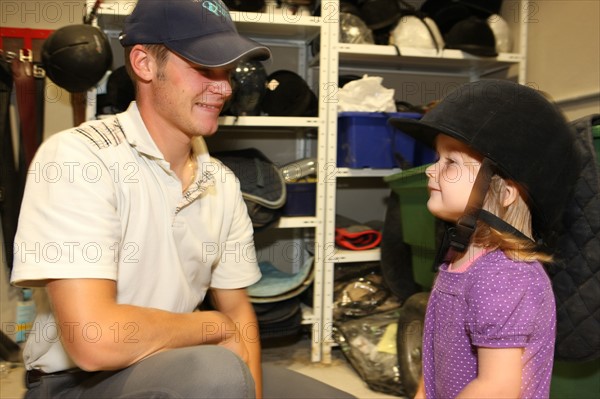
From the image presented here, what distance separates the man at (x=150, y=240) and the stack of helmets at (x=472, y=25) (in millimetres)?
1342

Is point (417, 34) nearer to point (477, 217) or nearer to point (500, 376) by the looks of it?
point (477, 217)

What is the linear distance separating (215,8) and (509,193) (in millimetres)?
796

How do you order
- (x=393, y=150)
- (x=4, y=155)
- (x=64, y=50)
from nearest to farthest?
(x=64, y=50), (x=4, y=155), (x=393, y=150)

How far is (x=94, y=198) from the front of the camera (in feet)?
3.18

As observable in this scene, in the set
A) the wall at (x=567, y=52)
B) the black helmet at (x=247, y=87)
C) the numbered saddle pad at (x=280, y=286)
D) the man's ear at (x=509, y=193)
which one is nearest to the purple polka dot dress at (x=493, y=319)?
the man's ear at (x=509, y=193)

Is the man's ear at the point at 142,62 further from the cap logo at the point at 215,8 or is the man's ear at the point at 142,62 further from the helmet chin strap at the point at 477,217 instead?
the helmet chin strap at the point at 477,217

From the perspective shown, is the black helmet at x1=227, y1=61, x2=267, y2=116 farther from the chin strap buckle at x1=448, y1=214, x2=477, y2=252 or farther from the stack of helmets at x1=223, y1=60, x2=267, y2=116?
the chin strap buckle at x1=448, y1=214, x2=477, y2=252

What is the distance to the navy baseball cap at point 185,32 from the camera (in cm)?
111

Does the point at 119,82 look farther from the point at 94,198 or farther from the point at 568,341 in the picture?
the point at 568,341

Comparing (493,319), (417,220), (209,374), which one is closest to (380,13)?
(417,220)

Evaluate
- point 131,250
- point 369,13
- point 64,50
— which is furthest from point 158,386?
point 369,13

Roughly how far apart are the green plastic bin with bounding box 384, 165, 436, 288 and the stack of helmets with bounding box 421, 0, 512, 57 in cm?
75

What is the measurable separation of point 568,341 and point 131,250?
1144 mm

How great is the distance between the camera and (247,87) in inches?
79.0
